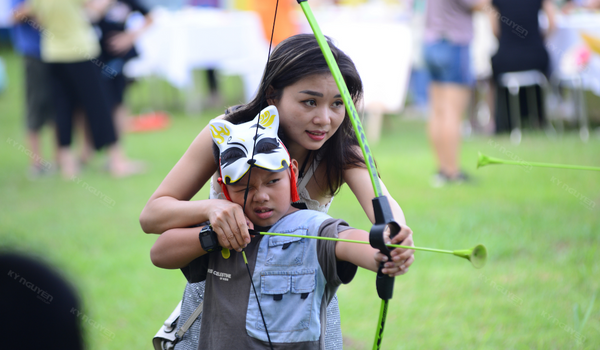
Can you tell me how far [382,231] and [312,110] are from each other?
55 centimetres

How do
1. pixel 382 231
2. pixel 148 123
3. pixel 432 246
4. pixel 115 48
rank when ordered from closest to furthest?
pixel 382 231 < pixel 432 246 < pixel 115 48 < pixel 148 123

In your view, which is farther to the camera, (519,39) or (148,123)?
(148,123)

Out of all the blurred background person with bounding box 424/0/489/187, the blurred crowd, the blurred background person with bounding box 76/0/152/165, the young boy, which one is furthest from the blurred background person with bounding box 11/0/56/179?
the young boy

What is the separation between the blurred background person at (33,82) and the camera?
5.66 m

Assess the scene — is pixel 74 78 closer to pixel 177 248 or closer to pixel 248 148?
pixel 177 248

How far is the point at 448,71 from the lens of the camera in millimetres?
5102

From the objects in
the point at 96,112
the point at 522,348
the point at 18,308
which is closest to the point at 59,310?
the point at 18,308

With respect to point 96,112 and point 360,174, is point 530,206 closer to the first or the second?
point 360,174

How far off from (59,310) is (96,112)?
5013mm

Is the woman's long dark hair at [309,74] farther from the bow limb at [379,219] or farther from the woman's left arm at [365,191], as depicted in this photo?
the bow limb at [379,219]

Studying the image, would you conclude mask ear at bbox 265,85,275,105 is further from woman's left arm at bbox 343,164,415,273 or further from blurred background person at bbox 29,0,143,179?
blurred background person at bbox 29,0,143,179

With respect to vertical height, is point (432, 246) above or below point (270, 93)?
below

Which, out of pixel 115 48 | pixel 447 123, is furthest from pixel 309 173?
pixel 115 48

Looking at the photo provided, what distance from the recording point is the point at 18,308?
1073mm
